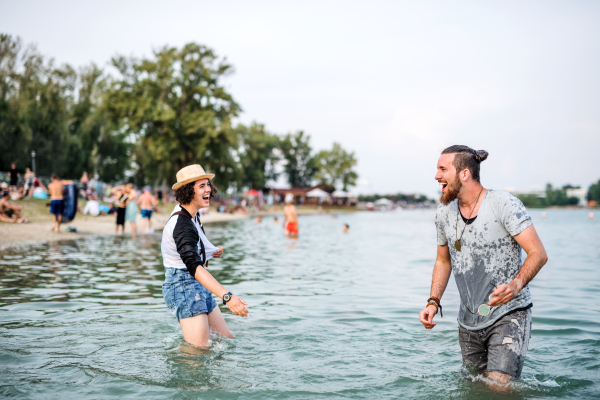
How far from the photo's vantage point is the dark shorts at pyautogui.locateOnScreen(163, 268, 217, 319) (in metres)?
4.78

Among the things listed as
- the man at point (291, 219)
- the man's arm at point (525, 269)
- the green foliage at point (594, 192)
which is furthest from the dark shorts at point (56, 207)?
the green foliage at point (594, 192)

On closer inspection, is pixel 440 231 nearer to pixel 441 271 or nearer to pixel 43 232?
pixel 441 271

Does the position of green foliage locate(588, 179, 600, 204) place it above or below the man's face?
above

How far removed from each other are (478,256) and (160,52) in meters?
47.0

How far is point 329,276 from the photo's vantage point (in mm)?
11484

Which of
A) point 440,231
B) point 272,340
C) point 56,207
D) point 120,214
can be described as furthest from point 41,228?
point 440,231

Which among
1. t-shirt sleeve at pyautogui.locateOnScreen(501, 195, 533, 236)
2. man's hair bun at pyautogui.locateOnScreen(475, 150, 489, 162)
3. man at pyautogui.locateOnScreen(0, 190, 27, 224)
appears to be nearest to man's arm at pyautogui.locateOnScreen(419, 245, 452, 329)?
t-shirt sleeve at pyautogui.locateOnScreen(501, 195, 533, 236)

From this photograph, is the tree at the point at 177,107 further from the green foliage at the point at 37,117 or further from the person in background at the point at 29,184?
the person in background at the point at 29,184

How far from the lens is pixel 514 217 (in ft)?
11.5

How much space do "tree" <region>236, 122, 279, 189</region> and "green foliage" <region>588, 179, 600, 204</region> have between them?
4581 inches

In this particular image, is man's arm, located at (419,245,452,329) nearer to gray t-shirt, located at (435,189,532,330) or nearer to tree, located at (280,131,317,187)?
gray t-shirt, located at (435,189,532,330)

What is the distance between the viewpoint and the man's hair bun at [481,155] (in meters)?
3.77

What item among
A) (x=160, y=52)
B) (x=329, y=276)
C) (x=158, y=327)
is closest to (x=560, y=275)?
(x=329, y=276)

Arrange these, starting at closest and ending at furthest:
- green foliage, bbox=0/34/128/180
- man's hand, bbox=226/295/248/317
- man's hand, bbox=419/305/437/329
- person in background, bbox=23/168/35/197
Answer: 1. man's hand, bbox=419/305/437/329
2. man's hand, bbox=226/295/248/317
3. person in background, bbox=23/168/35/197
4. green foliage, bbox=0/34/128/180
